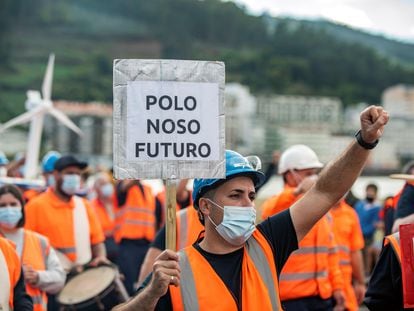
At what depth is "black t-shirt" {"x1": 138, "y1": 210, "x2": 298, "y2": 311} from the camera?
381 cm

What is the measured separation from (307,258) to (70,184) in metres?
2.82

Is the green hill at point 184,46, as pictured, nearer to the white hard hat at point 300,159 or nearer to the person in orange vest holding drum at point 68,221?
the person in orange vest holding drum at point 68,221

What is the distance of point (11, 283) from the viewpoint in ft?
16.0

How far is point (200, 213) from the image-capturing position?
13.7ft

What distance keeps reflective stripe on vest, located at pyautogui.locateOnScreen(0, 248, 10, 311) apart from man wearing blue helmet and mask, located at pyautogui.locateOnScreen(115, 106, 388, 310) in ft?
4.22

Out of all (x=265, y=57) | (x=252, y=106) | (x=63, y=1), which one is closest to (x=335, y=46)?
(x=265, y=57)

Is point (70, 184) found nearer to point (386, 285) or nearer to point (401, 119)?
point (386, 285)

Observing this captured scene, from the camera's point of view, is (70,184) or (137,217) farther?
(137,217)

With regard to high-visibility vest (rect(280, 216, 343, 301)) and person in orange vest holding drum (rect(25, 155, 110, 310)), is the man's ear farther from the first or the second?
person in orange vest holding drum (rect(25, 155, 110, 310))

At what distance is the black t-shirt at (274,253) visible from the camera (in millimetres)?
3812

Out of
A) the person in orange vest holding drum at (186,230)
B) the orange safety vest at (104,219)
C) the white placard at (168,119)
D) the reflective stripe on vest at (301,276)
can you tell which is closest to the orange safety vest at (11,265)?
the person in orange vest holding drum at (186,230)

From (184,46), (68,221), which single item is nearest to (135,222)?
(68,221)

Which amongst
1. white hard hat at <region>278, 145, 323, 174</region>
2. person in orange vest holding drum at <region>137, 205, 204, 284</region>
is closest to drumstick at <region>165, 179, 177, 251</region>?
person in orange vest holding drum at <region>137, 205, 204, 284</region>

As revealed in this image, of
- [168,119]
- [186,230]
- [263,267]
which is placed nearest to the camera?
[168,119]
